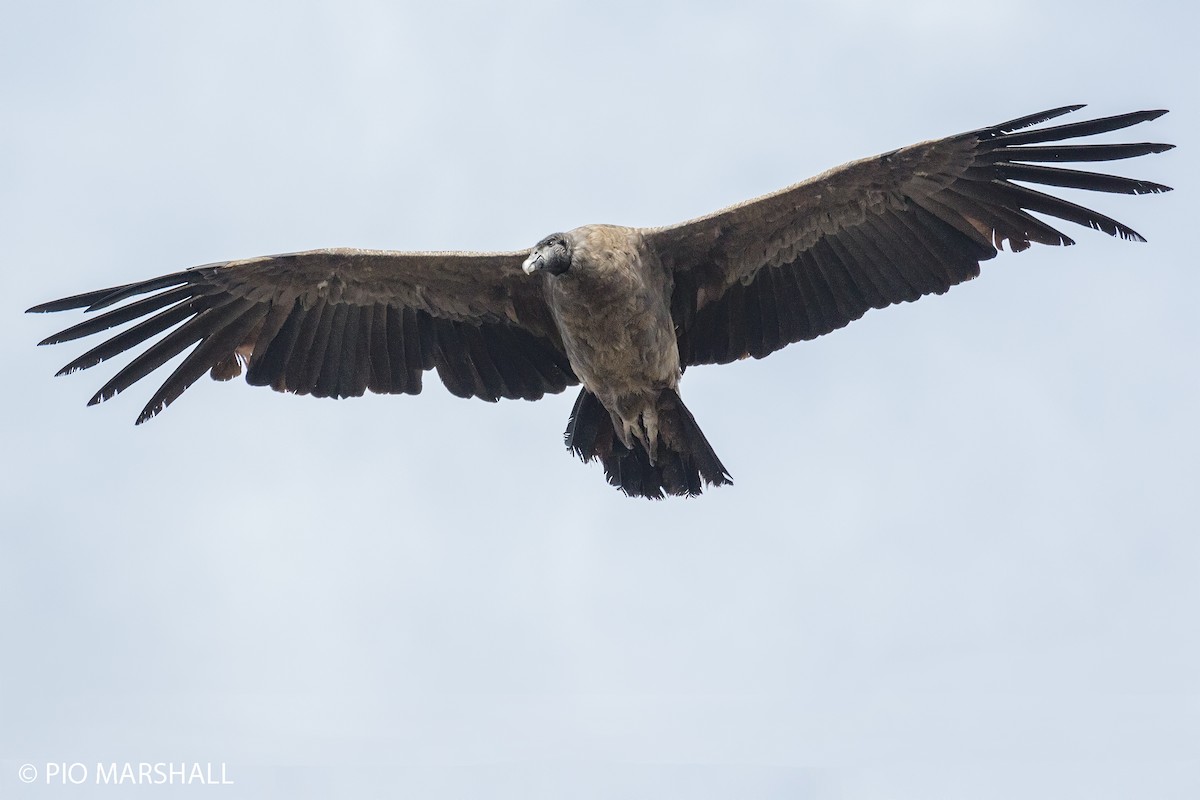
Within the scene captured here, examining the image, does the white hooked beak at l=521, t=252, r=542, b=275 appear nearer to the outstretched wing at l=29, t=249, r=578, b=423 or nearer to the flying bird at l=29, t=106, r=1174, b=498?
the flying bird at l=29, t=106, r=1174, b=498

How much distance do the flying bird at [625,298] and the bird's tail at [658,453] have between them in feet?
0.04

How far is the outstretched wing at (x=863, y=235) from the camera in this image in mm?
9781

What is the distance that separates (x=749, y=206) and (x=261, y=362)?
375 cm

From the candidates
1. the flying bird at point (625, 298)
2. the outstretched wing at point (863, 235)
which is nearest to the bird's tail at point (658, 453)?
the flying bird at point (625, 298)

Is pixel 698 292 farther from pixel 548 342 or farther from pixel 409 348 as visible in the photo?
pixel 409 348

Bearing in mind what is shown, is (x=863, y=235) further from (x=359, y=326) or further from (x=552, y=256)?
(x=359, y=326)

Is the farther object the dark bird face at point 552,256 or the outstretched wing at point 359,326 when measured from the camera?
the outstretched wing at point 359,326

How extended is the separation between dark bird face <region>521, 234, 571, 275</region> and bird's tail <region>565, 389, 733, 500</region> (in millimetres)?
1325

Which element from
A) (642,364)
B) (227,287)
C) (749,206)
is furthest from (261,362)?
(749,206)

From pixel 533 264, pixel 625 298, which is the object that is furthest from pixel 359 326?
pixel 625 298

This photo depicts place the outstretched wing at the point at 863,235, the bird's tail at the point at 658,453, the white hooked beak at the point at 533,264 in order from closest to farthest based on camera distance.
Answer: the white hooked beak at the point at 533,264 → the outstretched wing at the point at 863,235 → the bird's tail at the point at 658,453

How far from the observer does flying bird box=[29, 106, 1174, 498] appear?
9.88 meters

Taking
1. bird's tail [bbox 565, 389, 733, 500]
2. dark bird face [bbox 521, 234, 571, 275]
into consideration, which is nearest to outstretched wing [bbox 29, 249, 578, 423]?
bird's tail [bbox 565, 389, 733, 500]

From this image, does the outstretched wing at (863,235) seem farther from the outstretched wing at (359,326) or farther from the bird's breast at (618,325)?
the outstretched wing at (359,326)
